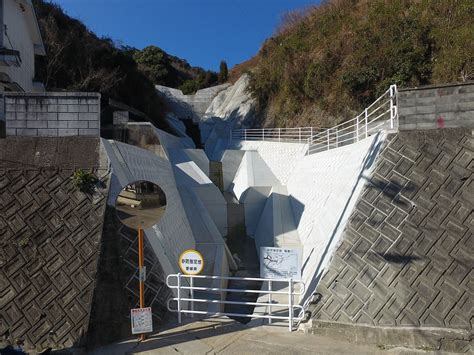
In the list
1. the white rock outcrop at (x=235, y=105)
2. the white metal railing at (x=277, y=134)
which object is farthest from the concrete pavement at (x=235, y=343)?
the white rock outcrop at (x=235, y=105)

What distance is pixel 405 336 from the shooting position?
13.6 feet

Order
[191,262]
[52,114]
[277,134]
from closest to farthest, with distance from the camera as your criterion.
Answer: [191,262] < [52,114] < [277,134]

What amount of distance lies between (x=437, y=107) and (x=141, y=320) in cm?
663

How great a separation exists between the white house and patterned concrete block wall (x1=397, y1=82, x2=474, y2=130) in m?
11.9

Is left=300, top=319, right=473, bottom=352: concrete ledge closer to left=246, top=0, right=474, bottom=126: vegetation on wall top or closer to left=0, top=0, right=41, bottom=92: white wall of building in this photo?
left=246, top=0, right=474, bottom=126: vegetation on wall top

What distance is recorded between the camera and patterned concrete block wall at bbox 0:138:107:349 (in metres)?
4.33

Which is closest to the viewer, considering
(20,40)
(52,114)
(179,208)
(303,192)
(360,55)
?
(52,114)

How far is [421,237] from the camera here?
16.1 ft

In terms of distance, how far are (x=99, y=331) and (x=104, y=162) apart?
117 inches

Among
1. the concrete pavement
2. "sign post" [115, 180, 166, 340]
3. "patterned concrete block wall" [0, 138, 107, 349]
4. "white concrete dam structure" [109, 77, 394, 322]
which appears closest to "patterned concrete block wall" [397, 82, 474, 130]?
"white concrete dam structure" [109, 77, 394, 322]

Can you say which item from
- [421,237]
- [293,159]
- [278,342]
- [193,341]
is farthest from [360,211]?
[293,159]

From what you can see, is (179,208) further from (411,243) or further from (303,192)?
(411,243)

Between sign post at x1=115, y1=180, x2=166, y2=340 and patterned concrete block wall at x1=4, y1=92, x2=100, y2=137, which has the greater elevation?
patterned concrete block wall at x1=4, y1=92, x2=100, y2=137

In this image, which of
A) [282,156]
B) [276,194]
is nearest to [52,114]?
[276,194]
